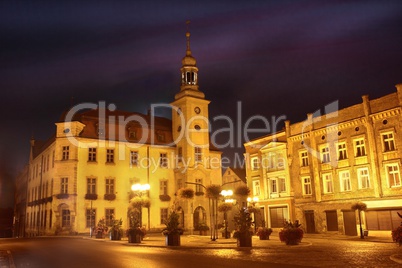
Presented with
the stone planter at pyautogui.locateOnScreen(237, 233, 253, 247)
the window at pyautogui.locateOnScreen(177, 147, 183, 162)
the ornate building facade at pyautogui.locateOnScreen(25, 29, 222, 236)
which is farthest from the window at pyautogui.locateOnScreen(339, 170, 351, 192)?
the window at pyautogui.locateOnScreen(177, 147, 183, 162)

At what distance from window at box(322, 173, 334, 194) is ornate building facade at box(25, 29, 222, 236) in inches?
710

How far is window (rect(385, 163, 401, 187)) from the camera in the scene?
105 ft

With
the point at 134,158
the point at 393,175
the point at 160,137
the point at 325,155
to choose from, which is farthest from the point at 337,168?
the point at 134,158

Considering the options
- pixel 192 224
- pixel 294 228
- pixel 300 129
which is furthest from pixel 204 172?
pixel 294 228

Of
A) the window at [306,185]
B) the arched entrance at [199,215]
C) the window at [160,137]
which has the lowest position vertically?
the arched entrance at [199,215]

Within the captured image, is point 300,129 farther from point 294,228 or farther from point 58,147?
point 58,147

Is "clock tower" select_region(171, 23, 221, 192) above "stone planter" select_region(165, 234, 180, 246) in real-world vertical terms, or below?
above

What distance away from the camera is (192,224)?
4953 centimetres

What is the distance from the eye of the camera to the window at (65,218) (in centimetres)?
4488

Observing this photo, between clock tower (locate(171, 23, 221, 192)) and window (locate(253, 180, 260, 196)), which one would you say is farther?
clock tower (locate(171, 23, 221, 192))

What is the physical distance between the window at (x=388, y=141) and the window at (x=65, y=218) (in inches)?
1384

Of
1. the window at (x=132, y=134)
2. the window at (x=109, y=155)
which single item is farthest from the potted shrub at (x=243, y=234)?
the window at (x=132, y=134)

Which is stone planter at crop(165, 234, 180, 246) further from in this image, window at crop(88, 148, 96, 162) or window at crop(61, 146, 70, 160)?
window at crop(61, 146, 70, 160)

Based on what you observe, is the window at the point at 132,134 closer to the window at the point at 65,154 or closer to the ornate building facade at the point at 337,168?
the window at the point at 65,154
